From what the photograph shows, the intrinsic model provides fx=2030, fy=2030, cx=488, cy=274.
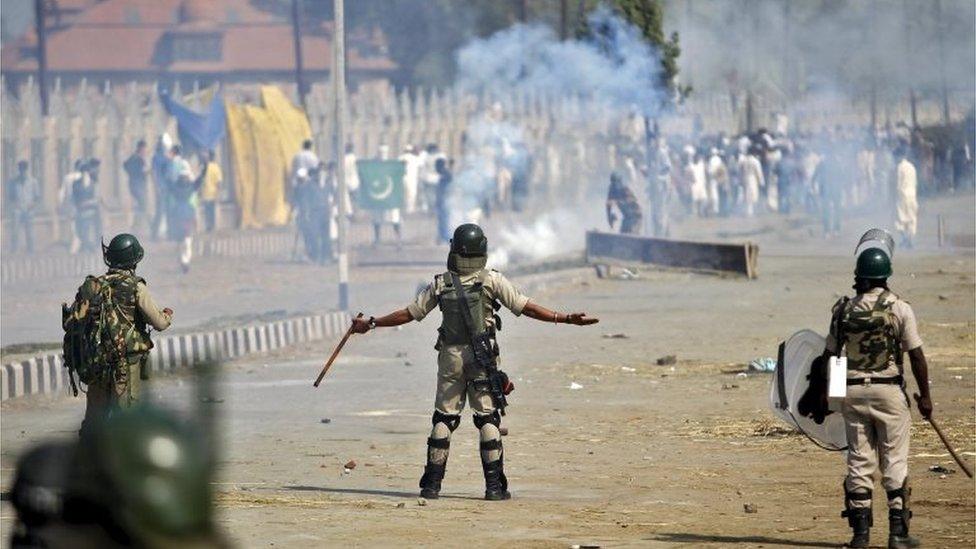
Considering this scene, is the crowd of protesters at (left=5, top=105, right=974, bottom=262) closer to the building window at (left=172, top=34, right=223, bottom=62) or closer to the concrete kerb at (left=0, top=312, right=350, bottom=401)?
the concrete kerb at (left=0, top=312, right=350, bottom=401)

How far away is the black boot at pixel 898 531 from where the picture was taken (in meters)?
8.29

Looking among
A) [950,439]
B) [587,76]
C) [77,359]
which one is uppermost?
[587,76]

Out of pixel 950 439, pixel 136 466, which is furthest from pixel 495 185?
pixel 136 466

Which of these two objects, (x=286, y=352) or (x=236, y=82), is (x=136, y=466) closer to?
(x=286, y=352)

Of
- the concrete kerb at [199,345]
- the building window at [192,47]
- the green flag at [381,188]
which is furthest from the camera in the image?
the building window at [192,47]

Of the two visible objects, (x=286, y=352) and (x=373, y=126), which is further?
(x=373, y=126)

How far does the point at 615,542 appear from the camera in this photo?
8508 mm

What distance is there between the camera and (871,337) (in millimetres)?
8273

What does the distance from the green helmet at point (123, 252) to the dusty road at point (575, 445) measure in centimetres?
69

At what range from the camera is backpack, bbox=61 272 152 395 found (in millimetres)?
9578

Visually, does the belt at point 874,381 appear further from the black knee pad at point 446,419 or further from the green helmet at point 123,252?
the green helmet at point 123,252

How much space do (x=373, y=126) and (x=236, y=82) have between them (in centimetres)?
3973

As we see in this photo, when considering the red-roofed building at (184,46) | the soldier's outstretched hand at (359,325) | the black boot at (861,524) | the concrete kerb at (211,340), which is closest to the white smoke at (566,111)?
the concrete kerb at (211,340)

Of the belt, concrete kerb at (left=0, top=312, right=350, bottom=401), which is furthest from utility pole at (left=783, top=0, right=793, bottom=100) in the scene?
the belt
